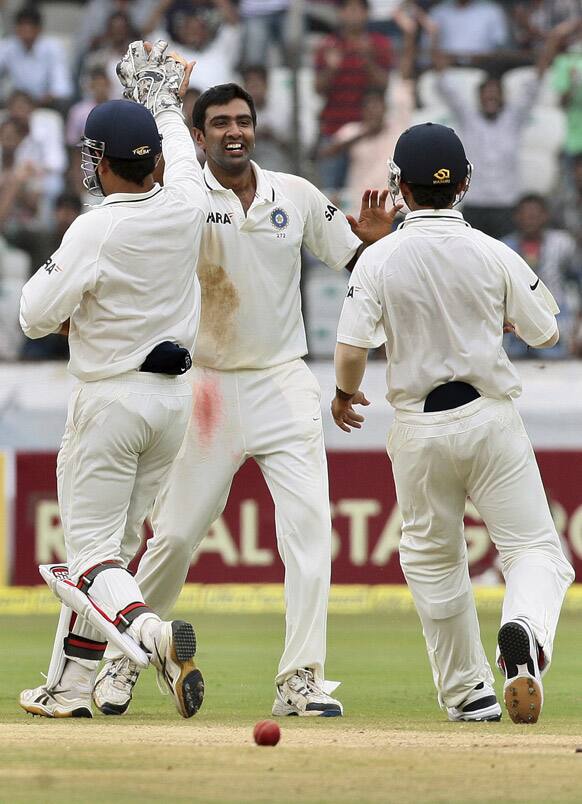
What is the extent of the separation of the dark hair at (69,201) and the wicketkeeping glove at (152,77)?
8517 millimetres

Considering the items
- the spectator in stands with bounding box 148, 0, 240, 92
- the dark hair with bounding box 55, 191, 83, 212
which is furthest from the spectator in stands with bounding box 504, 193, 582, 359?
the dark hair with bounding box 55, 191, 83, 212

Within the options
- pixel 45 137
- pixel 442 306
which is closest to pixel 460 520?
pixel 442 306

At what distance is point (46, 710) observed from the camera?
19.7ft

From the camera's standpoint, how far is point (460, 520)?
593cm

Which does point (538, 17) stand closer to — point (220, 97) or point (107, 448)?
point (220, 97)

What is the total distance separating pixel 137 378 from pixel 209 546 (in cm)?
683

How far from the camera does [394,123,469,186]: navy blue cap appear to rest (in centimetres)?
580

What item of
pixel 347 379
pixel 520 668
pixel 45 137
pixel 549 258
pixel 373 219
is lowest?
pixel 549 258

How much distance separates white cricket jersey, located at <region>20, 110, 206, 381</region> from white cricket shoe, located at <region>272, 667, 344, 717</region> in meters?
1.42

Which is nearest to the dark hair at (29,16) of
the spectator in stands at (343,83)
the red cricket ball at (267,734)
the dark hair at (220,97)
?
the spectator in stands at (343,83)

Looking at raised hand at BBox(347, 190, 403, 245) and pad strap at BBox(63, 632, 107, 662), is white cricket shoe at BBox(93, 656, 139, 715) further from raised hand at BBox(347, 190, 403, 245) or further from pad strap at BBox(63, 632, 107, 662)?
raised hand at BBox(347, 190, 403, 245)

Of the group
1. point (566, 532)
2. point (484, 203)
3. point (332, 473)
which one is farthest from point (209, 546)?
point (484, 203)

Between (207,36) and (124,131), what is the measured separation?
10309 millimetres

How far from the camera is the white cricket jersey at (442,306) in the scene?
5.72 m
